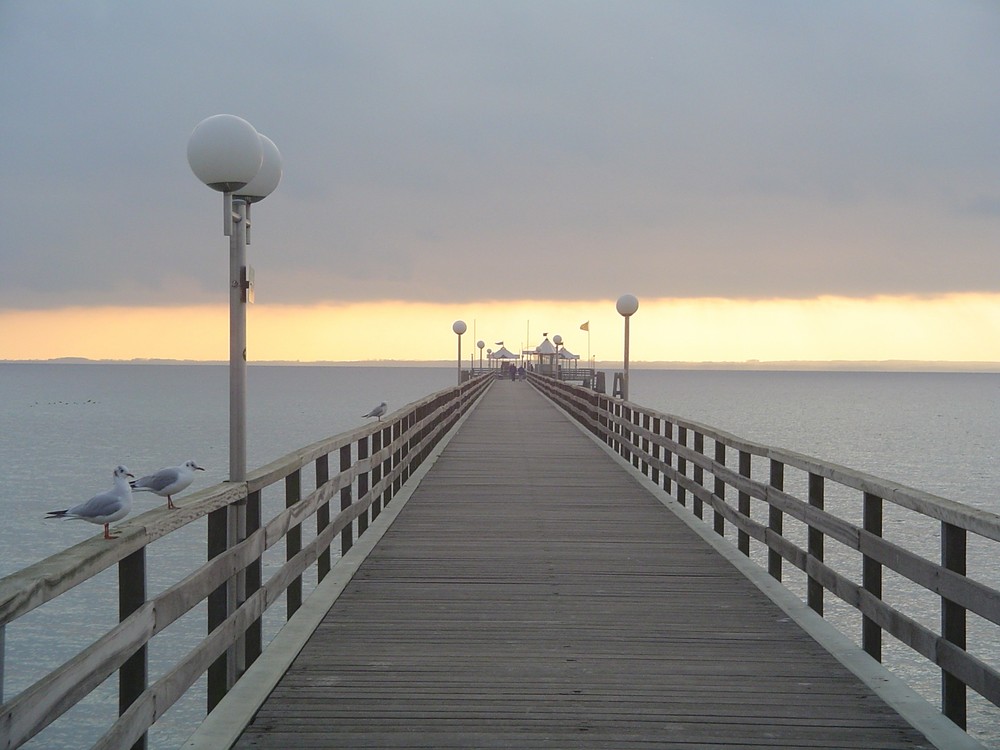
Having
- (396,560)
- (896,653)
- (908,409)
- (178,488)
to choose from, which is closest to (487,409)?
(896,653)

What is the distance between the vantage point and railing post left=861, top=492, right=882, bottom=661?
17.4 ft

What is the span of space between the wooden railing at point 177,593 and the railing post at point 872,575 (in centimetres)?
313

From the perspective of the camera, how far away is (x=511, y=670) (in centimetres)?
507

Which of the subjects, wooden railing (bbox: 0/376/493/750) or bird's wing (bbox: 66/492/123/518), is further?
bird's wing (bbox: 66/492/123/518)

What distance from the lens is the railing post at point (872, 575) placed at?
5297 millimetres

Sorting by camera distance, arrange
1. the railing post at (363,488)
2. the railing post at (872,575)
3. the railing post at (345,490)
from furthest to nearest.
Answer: the railing post at (363,488) < the railing post at (345,490) < the railing post at (872,575)

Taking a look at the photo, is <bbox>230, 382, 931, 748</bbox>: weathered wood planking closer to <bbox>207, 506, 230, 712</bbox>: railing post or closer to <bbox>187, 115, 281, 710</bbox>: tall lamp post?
<bbox>207, 506, 230, 712</bbox>: railing post

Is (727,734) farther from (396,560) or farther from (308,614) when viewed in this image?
(396,560)

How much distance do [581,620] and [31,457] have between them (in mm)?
45942

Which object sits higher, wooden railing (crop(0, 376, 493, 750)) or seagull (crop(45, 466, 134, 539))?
seagull (crop(45, 466, 134, 539))

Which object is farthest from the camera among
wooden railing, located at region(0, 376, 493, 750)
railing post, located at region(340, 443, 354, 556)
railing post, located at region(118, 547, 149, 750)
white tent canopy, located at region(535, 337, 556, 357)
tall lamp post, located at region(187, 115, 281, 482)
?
white tent canopy, located at region(535, 337, 556, 357)

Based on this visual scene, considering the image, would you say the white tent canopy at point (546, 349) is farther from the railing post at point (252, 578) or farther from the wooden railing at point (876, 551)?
the railing post at point (252, 578)

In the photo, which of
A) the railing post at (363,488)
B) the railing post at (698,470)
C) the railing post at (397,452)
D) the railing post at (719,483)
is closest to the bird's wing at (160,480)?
the railing post at (363,488)

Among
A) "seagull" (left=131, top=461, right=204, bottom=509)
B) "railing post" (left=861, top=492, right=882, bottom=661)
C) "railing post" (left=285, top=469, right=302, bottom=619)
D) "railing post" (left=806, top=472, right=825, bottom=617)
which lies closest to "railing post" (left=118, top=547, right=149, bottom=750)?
"seagull" (left=131, top=461, right=204, bottom=509)
